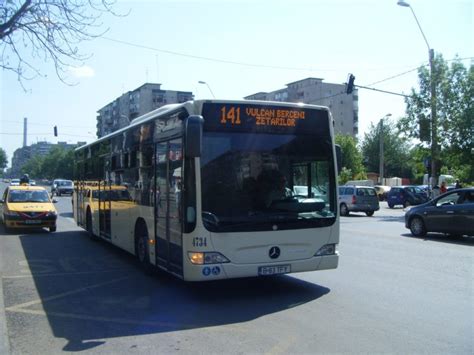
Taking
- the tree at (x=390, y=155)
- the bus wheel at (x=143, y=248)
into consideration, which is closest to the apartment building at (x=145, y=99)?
the tree at (x=390, y=155)

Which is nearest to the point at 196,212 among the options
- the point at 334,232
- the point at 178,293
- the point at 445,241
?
the point at 178,293

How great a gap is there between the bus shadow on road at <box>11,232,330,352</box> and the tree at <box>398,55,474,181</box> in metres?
22.4

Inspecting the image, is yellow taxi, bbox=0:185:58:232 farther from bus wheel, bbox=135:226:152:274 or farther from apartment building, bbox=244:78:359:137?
apartment building, bbox=244:78:359:137

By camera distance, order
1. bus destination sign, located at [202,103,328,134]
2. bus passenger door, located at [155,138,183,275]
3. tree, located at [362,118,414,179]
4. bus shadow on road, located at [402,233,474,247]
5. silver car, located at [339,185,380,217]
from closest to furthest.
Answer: bus destination sign, located at [202,103,328,134]
bus passenger door, located at [155,138,183,275]
bus shadow on road, located at [402,233,474,247]
silver car, located at [339,185,380,217]
tree, located at [362,118,414,179]

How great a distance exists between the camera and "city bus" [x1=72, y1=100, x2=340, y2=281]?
7.06 metres

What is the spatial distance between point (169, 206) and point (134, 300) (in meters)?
1.50

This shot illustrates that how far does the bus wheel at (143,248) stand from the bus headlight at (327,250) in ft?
10.4

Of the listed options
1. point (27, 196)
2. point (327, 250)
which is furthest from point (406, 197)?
point (327, 250)

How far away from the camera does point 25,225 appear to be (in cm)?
1675

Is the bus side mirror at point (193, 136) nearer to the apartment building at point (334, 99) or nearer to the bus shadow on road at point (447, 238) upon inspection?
the bus shadow on road at point (447, 238)

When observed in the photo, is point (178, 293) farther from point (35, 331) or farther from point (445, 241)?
point (445, 241)

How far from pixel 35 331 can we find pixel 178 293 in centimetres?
244

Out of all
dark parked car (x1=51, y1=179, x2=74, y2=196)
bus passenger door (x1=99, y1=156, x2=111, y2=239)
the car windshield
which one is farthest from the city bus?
dark parked car (x1=51, y1=179, x2=74, y2=196)

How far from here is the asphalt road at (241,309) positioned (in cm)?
543
